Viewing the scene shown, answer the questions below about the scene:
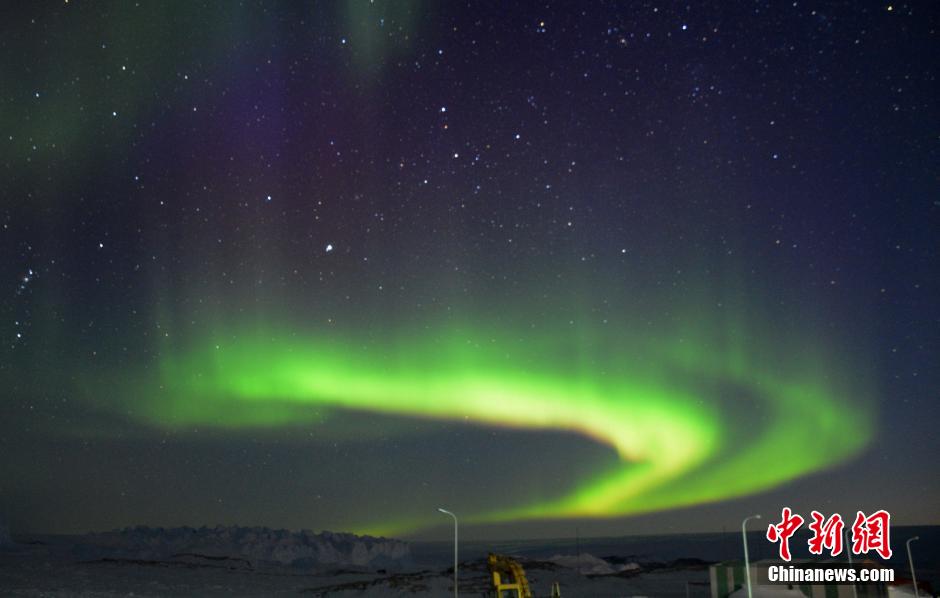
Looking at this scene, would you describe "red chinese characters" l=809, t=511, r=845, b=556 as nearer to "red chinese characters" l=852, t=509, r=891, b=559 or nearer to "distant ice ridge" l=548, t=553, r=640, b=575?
"red chinese characters" l=852, t=509, r=891, b=559

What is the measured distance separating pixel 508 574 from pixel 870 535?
21.6 m

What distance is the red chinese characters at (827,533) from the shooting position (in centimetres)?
4347

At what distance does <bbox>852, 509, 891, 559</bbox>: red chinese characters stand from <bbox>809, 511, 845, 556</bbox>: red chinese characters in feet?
3.18

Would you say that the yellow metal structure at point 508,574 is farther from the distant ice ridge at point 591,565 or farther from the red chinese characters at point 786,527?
the distant ice ridge at point 591,565

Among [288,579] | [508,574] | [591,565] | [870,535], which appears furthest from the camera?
[591,565]

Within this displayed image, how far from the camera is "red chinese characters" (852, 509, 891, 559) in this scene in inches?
1680

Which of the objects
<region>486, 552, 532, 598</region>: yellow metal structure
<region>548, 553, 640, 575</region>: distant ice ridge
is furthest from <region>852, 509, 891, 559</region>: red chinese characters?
<region>548, 553, 640, 575</region>: distant ice ridge

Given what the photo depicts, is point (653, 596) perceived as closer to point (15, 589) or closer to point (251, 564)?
point (15, 589)

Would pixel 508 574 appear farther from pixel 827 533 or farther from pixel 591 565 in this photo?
pixel 591 565

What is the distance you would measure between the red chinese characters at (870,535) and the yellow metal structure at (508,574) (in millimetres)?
18725

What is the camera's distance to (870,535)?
43000 millimetres

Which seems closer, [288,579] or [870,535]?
[870,535]

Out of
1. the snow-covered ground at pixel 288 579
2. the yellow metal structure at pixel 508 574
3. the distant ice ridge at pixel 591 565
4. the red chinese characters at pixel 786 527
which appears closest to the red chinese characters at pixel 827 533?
the red chinese characters at pixel 786 527

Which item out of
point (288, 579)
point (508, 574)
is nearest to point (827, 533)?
point (508, 574)
